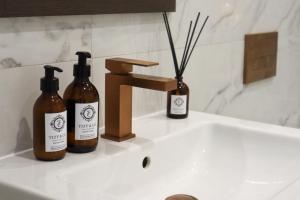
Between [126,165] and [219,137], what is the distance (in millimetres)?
287

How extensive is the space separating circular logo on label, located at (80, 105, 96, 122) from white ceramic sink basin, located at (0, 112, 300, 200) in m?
0.07

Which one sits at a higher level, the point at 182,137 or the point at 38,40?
the point at 38,40

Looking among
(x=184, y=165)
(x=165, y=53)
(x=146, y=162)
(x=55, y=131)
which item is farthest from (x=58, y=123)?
(x=165, y=53)

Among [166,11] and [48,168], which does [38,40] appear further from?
[166,11]

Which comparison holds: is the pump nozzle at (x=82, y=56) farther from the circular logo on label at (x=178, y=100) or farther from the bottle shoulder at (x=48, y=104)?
the circular logo on label at (x=178, y=100)

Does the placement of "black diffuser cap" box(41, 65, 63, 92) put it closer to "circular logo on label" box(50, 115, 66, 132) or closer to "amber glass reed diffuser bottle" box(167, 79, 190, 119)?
"circular logo on label" box(50, 115, 66, 132)

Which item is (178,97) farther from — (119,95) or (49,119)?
(49,119)

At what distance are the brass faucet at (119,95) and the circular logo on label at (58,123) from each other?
0.15 meters

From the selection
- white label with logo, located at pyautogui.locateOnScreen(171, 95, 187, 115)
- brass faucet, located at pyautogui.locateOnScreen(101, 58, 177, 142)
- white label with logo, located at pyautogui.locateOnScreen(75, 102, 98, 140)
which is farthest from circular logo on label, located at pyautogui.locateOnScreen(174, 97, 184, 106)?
white label with logo, located at pyautogui.locateOnScreen(75, 102, 98, 140)

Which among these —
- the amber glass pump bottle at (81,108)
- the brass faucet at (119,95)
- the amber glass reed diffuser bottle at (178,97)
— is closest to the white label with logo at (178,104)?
the amber glass reed diffuser bottle at (178,97)

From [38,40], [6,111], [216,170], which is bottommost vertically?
[216,170]

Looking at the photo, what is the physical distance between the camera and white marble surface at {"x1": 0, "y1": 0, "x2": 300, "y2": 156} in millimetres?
780

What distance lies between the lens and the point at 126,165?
83cm

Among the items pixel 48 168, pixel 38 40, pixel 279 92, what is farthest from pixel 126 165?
pixel 279 92
